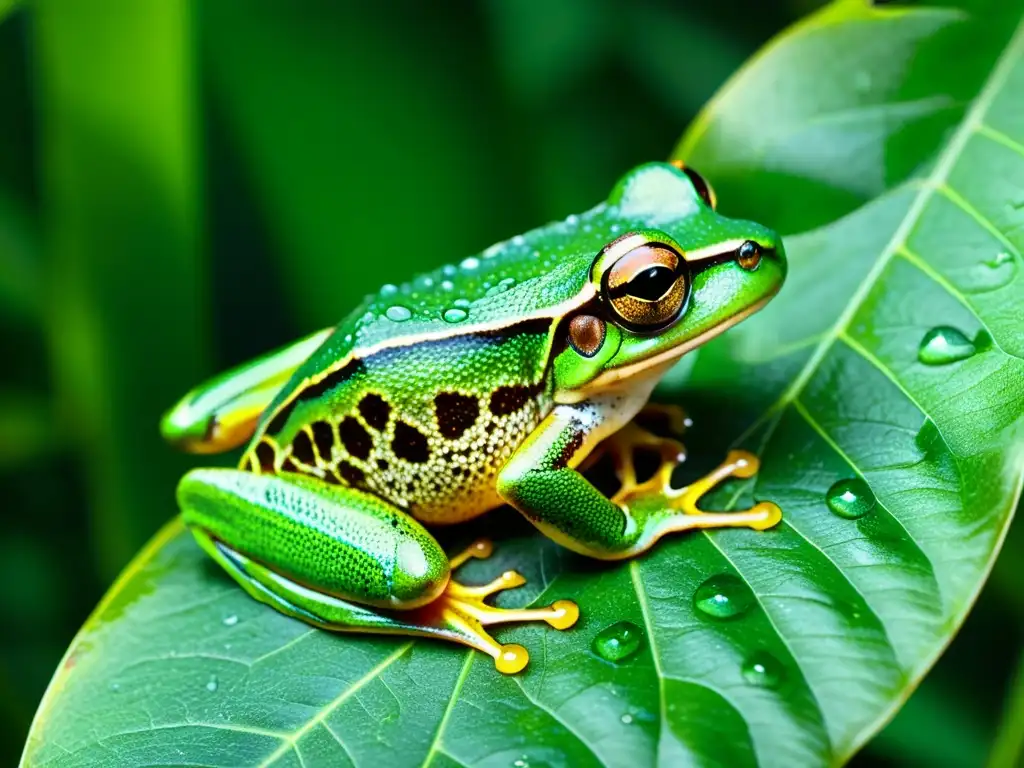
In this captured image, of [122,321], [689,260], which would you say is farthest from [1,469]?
[689,260]

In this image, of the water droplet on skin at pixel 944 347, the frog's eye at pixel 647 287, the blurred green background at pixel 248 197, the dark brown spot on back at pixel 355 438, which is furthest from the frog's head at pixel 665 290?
the blurred green background at pixel 248 197

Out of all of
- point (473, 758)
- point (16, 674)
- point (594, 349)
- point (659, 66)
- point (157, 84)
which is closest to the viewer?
point (473, 758)

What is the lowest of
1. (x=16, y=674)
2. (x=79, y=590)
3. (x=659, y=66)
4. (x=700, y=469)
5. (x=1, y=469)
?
(x=16, y=674)

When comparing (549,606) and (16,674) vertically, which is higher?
(549,606)

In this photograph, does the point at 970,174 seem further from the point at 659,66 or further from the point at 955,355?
the point at 659,66

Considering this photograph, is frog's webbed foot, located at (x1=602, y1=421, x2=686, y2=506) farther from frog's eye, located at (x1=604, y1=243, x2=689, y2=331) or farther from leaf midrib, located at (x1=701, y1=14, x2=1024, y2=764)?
frog's eye, located at (x1=604, y1=243, x2=689, y2=331)

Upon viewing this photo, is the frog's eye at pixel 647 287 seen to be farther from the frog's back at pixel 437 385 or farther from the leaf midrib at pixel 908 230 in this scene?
the leaf midrib at pixel 908 230

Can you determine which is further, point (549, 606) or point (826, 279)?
point (826, 279)

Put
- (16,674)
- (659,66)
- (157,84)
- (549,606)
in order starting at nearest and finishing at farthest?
1. (549,606)
2. (157,84)
3. (16,674)
4. (659,66)
